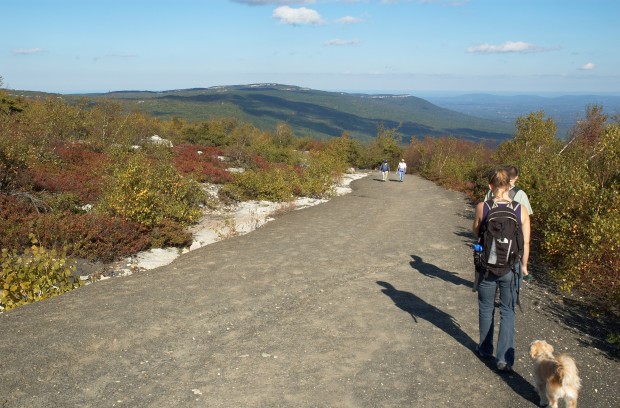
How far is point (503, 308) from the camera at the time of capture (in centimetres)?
527

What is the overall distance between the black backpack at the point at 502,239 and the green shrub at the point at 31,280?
22.0 ft

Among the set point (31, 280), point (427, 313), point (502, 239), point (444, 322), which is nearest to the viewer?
point (502, 239)

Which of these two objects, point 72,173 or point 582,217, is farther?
point 72,173

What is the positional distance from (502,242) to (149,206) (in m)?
9.73

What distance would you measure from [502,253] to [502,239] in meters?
0.16

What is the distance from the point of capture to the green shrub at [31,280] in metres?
7.13

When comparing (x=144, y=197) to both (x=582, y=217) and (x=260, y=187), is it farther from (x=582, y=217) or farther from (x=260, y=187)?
(x=582, y=217)

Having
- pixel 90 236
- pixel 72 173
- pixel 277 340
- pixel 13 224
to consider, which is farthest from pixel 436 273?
pixel 72 173

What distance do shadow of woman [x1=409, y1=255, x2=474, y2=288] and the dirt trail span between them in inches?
2.0

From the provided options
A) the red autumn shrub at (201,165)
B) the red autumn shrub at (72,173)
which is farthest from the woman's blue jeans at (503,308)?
the red autumn shrub at (201,165)

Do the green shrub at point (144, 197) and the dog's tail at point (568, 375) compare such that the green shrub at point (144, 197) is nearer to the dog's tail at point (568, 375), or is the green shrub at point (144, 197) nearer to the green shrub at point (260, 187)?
the green shrub at point (260, 187)

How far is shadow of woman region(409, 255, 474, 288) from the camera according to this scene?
8977mm

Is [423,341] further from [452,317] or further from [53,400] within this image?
[53,400]

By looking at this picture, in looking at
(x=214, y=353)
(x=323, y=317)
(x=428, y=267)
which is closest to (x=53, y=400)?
(x=214, y=353)
